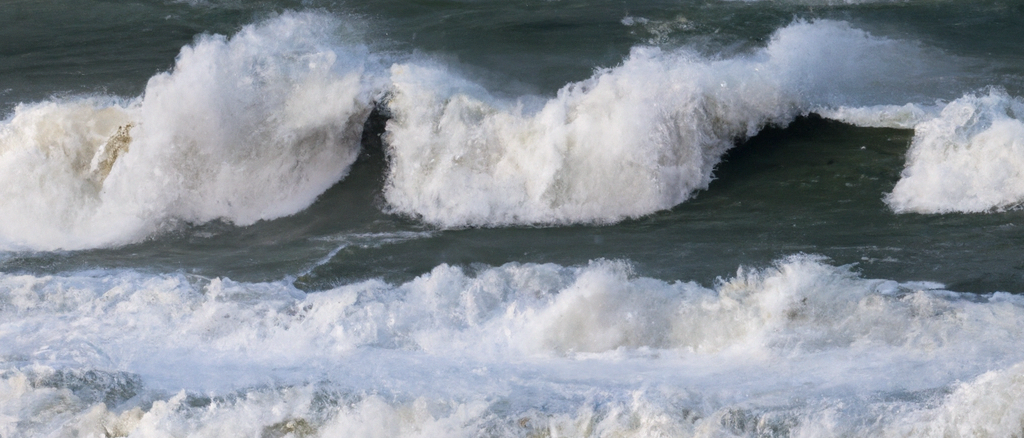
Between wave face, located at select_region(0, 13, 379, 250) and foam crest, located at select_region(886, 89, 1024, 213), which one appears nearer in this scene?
foam crest, located at select_region(886, 89, 1024, 213)

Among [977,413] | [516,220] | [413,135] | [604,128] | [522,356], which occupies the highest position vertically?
[604,128]

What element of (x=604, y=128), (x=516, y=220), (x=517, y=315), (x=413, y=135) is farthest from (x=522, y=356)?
(x=413, y=135)

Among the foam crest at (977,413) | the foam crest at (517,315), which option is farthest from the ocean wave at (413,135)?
the foam crest at (977,413)

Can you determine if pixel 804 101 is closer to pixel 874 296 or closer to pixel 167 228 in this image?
pixel 874 296

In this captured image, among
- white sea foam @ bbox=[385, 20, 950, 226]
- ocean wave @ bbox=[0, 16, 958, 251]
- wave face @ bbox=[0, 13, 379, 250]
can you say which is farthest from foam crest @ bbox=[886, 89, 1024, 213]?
wave face @ bbox=[0, 13, 379, 250]

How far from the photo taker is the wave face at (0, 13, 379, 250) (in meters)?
8.83

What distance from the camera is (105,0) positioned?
1212cm

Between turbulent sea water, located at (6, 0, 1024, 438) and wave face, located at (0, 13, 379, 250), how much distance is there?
3 centimetres

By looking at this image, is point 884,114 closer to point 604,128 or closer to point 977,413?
point 604,128

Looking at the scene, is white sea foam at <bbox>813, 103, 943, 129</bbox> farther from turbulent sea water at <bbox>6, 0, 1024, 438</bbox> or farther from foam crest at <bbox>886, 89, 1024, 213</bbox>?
foam crest at <bbox>886, 89, 1024, 213</bbox>

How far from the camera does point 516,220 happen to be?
813 centimetres

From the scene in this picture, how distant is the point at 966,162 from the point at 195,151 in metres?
6.76

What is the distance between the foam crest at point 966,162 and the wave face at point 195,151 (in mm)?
4894

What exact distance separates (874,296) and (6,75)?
9.42 metres
